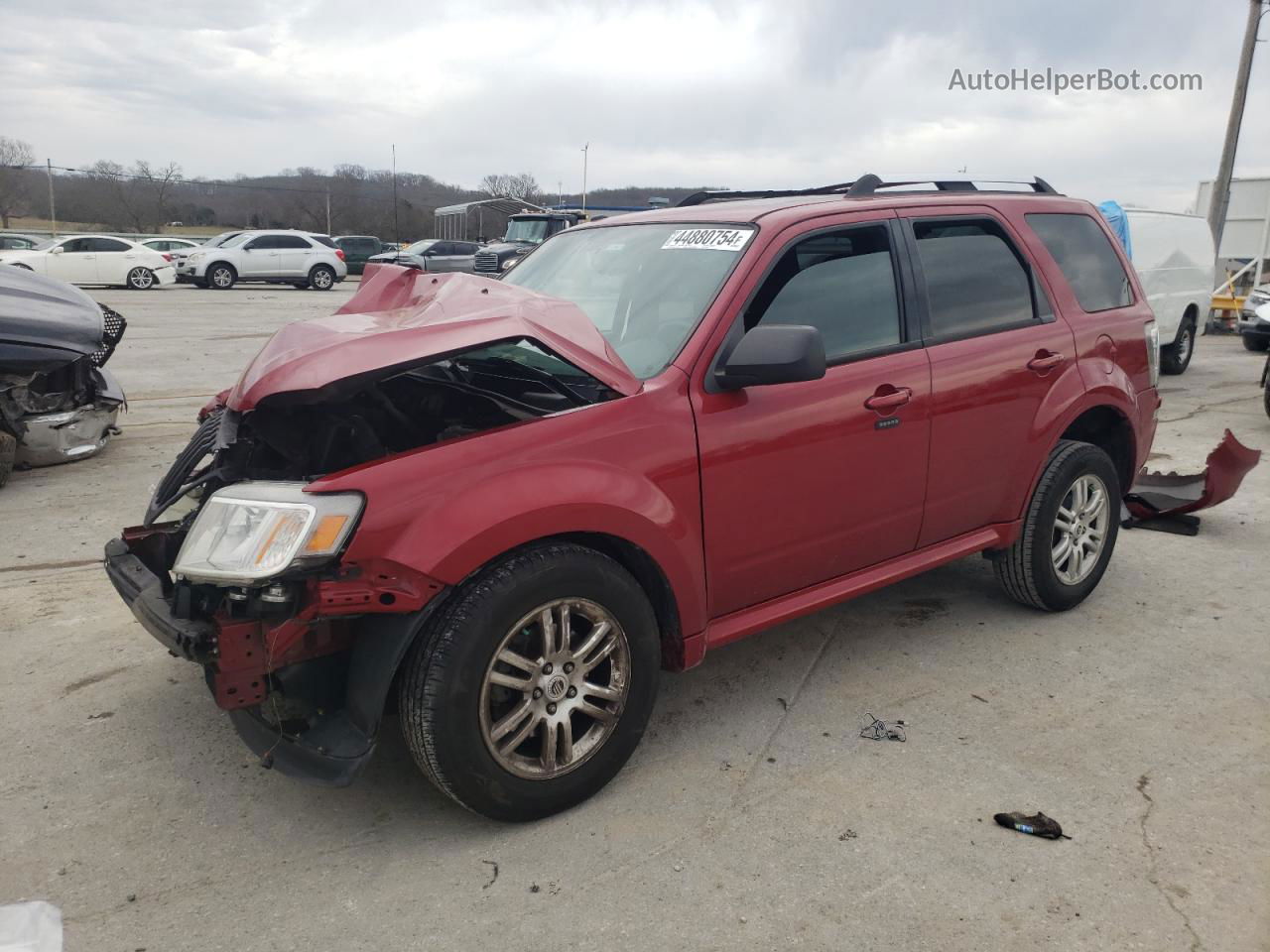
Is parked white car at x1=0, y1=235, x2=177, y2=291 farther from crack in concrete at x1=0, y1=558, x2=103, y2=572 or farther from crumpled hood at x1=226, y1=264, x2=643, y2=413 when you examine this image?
crumpled hood at x1=226, y1=264, x2=643, y2=413

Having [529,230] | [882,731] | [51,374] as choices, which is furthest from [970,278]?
[529,230]

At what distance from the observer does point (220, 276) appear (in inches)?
1035

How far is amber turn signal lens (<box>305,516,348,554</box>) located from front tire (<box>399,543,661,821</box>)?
1.16ft

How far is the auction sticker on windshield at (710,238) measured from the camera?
348cm

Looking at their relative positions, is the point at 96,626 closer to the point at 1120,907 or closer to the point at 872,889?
the point at 872,889

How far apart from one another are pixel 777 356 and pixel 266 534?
1.55m

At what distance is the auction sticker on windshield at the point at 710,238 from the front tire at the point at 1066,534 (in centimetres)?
184

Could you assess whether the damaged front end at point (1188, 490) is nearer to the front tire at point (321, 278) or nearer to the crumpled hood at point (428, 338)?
the crumpled hood at point (428, 338)

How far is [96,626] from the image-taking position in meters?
4.32

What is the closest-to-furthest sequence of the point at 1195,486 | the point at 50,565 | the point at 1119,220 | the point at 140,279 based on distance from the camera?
the point at 50,565
the point at 1195,486
the point at 1119,220
the point at 140,279

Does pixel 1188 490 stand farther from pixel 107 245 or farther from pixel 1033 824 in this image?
pixel 107 245

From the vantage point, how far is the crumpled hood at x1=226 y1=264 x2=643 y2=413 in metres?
2.77

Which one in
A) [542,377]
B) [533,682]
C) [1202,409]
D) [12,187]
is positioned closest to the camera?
[533,682]

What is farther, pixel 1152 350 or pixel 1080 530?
pixel 1152 350
